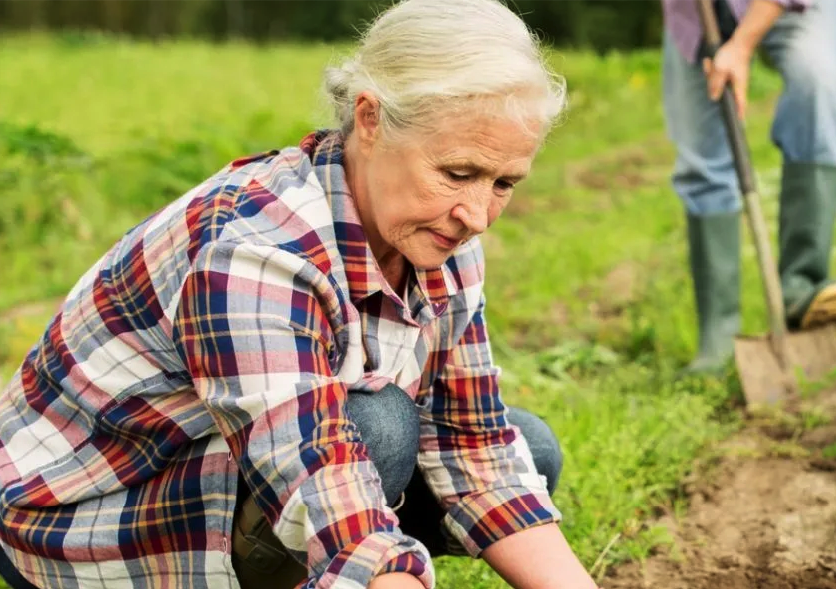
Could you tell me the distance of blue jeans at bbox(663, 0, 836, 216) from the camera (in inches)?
133

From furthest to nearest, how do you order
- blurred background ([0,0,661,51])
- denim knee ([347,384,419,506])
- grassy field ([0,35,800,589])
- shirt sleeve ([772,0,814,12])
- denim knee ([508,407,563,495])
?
blurred background ([0,0,661,51]) → shirt sleeve ([772,0,814,12]) → grassy field ([0,35,800,589]) → denim knee ([508,407,563,495]) → denim knee ([347,384,419,506])

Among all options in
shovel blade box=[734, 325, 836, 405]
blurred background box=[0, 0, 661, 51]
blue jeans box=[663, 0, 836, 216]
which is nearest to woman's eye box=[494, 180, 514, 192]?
shovel blade box=[734, 325, 836, 405]

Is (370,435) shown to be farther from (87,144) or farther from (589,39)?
(589,39)

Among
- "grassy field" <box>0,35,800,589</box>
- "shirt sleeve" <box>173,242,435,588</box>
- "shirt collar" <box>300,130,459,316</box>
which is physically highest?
"shirt collar" <box>300,130,459,316</box>

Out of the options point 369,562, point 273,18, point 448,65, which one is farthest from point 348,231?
point 273,18

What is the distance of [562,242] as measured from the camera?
203 inches

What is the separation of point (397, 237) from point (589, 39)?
22.7 meters

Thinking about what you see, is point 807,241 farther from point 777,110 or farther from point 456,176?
point 456,176

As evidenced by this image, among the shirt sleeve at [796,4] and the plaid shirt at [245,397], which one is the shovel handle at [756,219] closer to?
the shirt sleeve at [796,4]

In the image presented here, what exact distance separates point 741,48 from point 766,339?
2.76 ft

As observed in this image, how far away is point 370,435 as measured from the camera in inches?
67.0

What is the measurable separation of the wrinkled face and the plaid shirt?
60 mm

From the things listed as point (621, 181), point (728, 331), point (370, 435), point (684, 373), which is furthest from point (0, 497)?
point (621, 181)

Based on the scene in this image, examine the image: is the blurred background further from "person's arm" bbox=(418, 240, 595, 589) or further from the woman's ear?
the woman's ear
